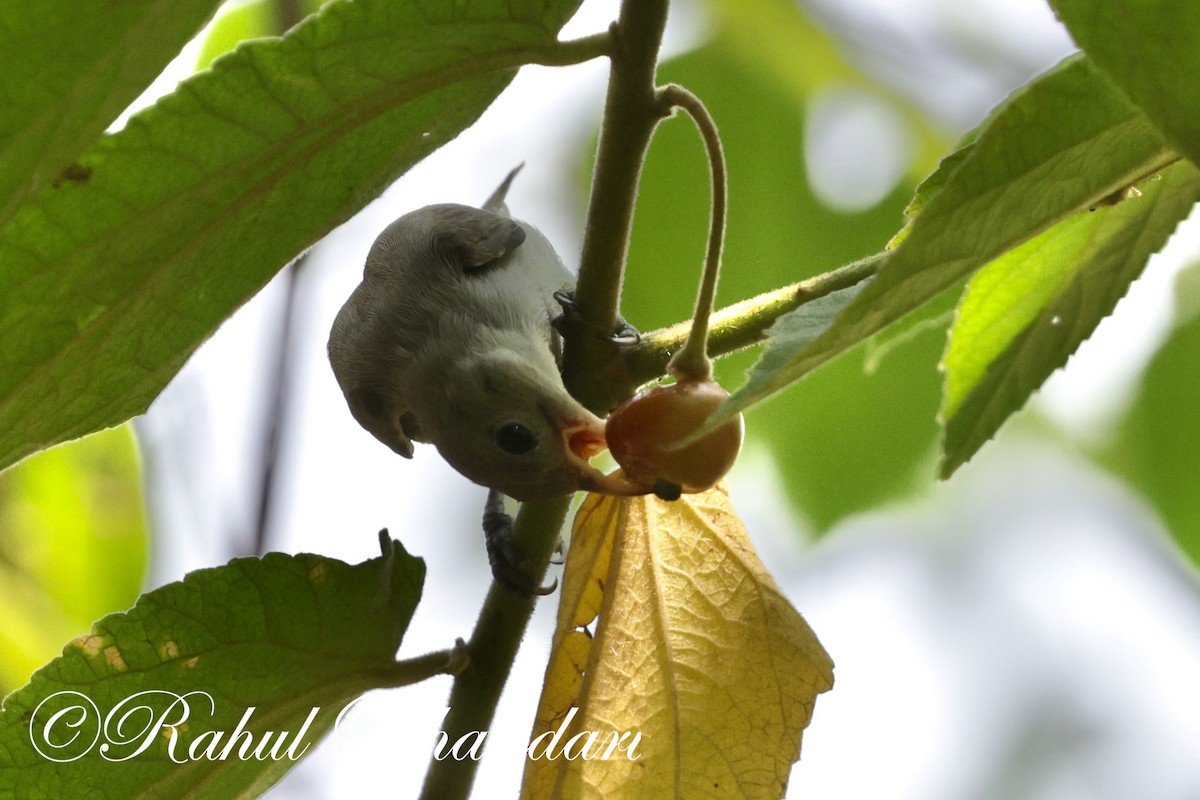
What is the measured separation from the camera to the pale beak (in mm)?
1190

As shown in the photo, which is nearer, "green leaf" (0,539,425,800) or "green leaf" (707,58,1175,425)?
"green leaf" (707,58,1175,425)

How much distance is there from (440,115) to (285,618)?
19.5 inches

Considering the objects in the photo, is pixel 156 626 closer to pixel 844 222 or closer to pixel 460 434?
pixel 460 434

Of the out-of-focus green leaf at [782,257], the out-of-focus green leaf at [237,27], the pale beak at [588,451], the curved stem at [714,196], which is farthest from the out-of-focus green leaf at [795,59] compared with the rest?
the curved stem at [714,196]

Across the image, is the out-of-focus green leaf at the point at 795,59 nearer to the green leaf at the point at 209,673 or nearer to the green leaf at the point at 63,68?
the green leaf at the point at 209,673

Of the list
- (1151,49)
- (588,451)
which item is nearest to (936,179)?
(1151,49)

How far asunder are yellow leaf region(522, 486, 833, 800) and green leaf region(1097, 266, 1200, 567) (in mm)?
828

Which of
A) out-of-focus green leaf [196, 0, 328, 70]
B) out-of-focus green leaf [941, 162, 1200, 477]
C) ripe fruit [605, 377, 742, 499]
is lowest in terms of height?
ripe fruit [605, 377, 742, 499]

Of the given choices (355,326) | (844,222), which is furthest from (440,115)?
(844,222)

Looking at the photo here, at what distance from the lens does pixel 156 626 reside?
1.16 meters

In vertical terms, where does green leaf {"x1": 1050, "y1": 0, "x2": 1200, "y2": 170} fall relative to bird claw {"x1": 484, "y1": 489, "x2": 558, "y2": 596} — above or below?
below

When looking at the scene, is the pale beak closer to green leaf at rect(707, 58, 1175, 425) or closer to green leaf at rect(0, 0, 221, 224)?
green leaf at rect(707, 58, 1175, 425)

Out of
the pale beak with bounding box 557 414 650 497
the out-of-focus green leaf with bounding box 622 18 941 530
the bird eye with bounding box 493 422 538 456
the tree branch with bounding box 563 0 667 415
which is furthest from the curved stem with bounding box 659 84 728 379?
the out-of-focus green leaf with bounding box 622 18 941 530

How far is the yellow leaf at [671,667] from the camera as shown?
45.2 inches
